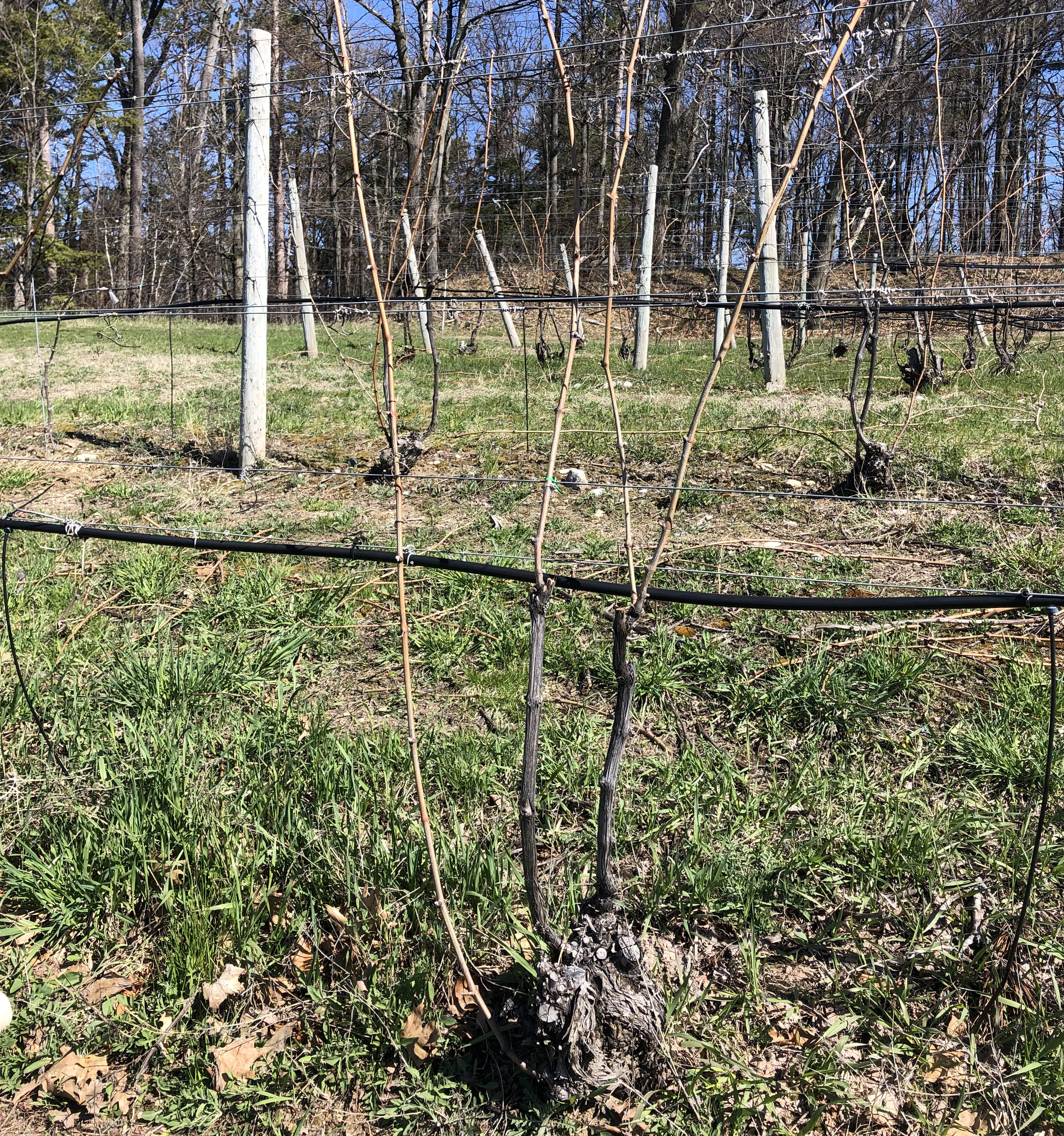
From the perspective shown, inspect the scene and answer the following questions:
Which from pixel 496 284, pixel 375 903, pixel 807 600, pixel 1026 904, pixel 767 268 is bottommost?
pixel 375 903

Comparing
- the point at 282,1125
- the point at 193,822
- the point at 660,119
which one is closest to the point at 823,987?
the point at 282,1125

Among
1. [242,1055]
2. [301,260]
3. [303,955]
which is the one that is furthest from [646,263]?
Result: [242,1055]

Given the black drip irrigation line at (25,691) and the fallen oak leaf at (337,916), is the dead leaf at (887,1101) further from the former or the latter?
the black drip irrigation line at (25,691)

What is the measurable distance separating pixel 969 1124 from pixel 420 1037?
96cm

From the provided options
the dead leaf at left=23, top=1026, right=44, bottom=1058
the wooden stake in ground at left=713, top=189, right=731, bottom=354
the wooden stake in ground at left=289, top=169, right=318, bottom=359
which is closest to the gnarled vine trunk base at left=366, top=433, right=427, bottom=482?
the dead leaf at left=23, top=1026, right=44, bottom=1058

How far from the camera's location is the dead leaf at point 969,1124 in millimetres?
1490

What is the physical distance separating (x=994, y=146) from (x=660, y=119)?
17.4 feet

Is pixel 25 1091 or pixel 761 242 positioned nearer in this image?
pixel 761 242

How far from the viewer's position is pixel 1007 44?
8.26 meters

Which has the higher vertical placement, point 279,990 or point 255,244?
point 255,244

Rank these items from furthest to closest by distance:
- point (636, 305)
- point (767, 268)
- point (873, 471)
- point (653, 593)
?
point (767, 268)
point (873, 471)
point (636, 305)
point (653, 593)

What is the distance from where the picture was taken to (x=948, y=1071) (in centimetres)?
160

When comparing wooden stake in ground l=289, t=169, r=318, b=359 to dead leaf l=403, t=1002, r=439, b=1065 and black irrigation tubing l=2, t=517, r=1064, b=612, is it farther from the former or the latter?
dead leaf l=403, t=1002, r=439, b=1065

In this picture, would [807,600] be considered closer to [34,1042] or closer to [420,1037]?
[420,1037]
